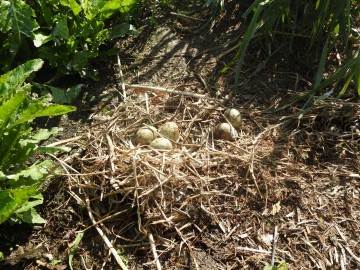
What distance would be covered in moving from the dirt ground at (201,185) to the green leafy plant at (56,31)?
24cm

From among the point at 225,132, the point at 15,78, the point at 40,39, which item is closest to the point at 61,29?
the point at 40,39

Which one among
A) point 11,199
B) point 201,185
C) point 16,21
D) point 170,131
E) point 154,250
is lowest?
point 154,250

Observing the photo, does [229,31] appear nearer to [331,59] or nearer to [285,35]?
[285,35]

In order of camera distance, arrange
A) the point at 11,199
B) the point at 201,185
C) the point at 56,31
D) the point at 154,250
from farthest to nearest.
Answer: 1. the point at 56,31
2. the point at 201,185
3. the point at 154,250
4. the point at 11,199

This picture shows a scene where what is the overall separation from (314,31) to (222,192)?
1.40 metres

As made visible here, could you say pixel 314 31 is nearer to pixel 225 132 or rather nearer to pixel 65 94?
pixel 225 132

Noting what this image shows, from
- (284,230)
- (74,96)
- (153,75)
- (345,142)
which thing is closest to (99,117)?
(74,96)

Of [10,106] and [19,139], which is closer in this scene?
[10,106]

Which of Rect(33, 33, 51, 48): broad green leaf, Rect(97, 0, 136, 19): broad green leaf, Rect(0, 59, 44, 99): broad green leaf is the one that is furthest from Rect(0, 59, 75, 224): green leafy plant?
Rect(97, 0, 136, 19): broad green leaf

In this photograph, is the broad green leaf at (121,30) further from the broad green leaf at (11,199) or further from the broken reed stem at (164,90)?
the broad green leaf at (11,199)

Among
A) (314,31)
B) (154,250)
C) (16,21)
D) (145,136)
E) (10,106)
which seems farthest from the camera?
(314,31)

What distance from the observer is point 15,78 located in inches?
97.5

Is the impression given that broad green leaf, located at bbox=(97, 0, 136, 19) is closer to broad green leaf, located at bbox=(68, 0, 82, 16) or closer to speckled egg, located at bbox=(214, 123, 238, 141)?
broad green leaf, located at bbox=(68, 0, 82, 16)

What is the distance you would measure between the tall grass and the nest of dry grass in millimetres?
346
